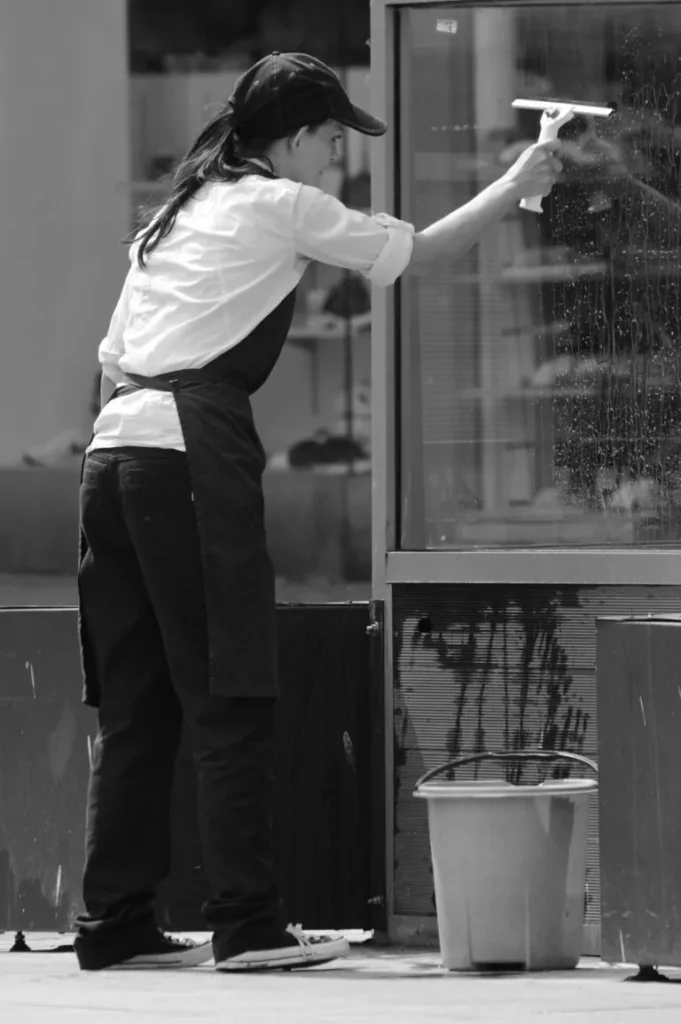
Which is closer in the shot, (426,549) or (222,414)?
(222,414)

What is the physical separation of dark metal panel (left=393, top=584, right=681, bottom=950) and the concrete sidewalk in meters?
0.47

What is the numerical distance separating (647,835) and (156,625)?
3.68 ft

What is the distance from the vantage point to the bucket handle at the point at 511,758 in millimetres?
4750

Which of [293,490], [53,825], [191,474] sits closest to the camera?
[191,474]

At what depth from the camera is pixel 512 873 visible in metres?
4.48

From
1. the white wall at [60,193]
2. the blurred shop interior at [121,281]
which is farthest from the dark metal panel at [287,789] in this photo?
the white wall at [60,193]

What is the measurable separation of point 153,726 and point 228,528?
0.51 metres

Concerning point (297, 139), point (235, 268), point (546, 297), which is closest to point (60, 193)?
point (546, 297)

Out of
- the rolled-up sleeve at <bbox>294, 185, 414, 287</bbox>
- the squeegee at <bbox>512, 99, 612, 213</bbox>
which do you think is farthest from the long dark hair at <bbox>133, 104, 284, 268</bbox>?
the squeegee at <bbox>512, 99, 612, 213</bbox>

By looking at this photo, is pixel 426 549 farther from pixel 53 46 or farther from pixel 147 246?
pixel 53 46

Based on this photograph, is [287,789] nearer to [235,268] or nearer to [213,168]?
[235,268]

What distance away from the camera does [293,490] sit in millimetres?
8227

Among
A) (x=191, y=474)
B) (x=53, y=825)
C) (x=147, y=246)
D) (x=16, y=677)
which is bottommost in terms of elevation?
(x=53, y=825)

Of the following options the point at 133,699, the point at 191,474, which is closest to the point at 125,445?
the point at 191,474
